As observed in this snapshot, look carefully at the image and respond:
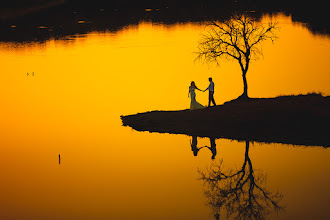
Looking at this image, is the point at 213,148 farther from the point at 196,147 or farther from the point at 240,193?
the point at 240,193

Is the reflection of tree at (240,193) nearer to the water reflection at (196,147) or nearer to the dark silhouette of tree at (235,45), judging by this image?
the water reflection at (196,147)

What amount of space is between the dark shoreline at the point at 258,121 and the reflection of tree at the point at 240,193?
3365 mm

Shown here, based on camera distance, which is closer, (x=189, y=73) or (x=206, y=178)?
(x=206, y=178)

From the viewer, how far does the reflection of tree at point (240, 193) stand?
50.2m

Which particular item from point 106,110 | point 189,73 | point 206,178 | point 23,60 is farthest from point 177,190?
point 23,60

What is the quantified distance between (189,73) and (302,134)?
141 feet

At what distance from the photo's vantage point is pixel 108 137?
7031 centimetres

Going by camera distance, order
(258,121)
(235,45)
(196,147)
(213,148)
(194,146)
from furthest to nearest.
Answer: (235,45) → (258,121) → (194,146) → (196,147) → (213,148)

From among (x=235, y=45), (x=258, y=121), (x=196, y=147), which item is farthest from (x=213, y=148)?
(x=235, y=45)

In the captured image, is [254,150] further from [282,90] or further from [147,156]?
[282,90]

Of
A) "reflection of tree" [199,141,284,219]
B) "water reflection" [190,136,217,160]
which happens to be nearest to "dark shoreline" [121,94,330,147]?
"water reflection" [190,136,217,160]

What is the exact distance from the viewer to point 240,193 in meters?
54.7

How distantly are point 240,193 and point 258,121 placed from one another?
453 inches

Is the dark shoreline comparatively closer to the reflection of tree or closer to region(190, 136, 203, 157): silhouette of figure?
region(190, 136, 203, 157): silhouette of figure
